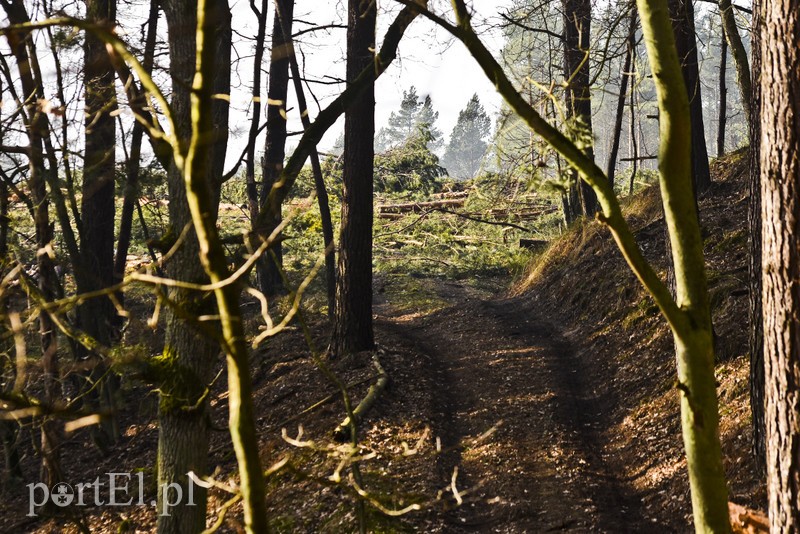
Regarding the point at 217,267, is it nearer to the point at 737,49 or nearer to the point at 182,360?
the point at 182,360

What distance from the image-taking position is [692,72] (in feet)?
35.6

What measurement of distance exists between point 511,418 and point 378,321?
5.59m

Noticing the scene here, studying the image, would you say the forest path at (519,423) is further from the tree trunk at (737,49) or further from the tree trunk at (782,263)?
the tree trunk at (737,49)

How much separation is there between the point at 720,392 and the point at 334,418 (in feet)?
13.6

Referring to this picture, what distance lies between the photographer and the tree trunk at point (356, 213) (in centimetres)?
1015

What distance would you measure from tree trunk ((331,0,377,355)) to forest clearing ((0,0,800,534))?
32 millimetres

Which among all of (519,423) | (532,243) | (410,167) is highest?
(410,167)

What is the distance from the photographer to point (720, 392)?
7148 mm

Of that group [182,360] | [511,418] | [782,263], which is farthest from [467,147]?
[782,263]

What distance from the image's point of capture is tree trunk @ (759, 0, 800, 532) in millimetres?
3465

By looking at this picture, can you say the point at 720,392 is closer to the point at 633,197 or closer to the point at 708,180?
the point at 708,180

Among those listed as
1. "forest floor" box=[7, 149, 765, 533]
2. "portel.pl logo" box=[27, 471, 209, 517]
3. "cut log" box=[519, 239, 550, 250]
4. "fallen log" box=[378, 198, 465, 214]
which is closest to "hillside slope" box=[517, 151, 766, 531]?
"forest floor" box=[7, 149, 765, 533]

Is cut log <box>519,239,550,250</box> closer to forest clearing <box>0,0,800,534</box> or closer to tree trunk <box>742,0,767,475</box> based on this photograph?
forest clearing <box>0,0,800,534</box>

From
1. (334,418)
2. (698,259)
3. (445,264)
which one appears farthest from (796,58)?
(445,264)
